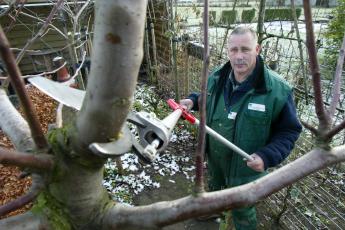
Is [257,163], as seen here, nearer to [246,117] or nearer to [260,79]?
[246,117]

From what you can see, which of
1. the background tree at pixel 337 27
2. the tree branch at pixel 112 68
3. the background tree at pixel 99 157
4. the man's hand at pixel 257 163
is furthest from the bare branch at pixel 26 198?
the background tree at pixel 337 27

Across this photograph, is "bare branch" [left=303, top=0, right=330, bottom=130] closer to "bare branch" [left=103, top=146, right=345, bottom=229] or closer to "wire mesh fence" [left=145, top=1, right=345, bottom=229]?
"bare branch" [left=103, top=146, right=345, bottom=229]

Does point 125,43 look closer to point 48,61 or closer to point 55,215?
point 55,215

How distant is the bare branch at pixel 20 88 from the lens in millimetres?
662

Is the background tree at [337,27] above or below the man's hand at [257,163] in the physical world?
above

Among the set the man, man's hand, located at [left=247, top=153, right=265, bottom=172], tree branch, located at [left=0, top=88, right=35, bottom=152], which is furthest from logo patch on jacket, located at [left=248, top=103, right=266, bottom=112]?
tree branch, located at [left=0, top=88, right=35, bottom=152]

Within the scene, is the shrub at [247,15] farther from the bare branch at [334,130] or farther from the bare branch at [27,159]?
the bare branch at [27,159]

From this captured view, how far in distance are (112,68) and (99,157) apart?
0.35 meters

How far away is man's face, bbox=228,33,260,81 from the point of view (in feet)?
8.16

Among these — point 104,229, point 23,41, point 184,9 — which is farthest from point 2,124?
point 23,41

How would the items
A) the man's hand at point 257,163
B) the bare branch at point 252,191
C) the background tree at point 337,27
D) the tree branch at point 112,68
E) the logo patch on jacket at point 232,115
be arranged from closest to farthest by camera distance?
the tree branch at point 112,68, the bare branch at point 252,191, the man's hand at point 257,163, the logo patch on jacket at point 232,115, the background tree at point 337,27

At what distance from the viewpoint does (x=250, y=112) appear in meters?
2.49

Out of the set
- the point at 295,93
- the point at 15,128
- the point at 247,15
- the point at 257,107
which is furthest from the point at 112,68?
the point at 247,15

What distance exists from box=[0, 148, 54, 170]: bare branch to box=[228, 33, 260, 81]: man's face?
189 cm
